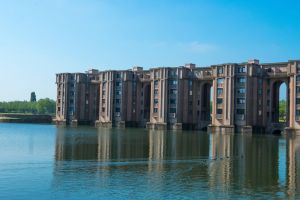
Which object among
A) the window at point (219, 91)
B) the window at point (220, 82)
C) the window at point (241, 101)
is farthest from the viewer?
the window at point (219, 91)

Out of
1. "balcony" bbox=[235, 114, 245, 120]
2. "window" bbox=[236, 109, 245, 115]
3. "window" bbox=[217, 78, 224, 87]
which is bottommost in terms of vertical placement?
"balcony" bbox=[235, 114, 245, 120]

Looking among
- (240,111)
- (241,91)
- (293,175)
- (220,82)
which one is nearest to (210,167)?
(293,175)

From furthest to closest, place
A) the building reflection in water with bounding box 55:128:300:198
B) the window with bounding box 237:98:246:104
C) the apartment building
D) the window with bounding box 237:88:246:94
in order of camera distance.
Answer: the window with bounding box 237:88:246:94
the window with bounding box 237:98:246:104
the apartment building
the building reflection in water with bounding box 55:128:300:198

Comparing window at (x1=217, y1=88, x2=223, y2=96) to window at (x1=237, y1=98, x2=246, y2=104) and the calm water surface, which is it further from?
the calm water surface

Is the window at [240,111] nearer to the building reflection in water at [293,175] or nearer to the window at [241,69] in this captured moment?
the window at [241,69]

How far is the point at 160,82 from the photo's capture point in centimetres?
16125

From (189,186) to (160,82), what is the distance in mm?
123768

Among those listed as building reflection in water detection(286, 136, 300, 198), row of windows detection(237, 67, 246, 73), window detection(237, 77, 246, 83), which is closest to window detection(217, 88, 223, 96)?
window detection(237, 77, 246, 83)

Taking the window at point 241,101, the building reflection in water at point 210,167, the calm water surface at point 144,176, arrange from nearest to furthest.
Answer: the calm water surface at point 144,176
the building reflection in water at point 210,167
the window at point 241,101

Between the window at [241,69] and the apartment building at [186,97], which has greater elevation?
the window at [241,69]

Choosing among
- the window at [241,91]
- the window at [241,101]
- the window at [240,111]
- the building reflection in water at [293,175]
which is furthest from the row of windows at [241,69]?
the building reflection in water at [293,175]

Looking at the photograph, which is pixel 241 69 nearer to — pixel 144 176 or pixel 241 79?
pixel 241 79

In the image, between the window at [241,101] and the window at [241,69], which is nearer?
the window at [241,101]

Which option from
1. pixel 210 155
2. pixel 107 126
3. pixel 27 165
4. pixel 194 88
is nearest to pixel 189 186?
pixel 27 165
